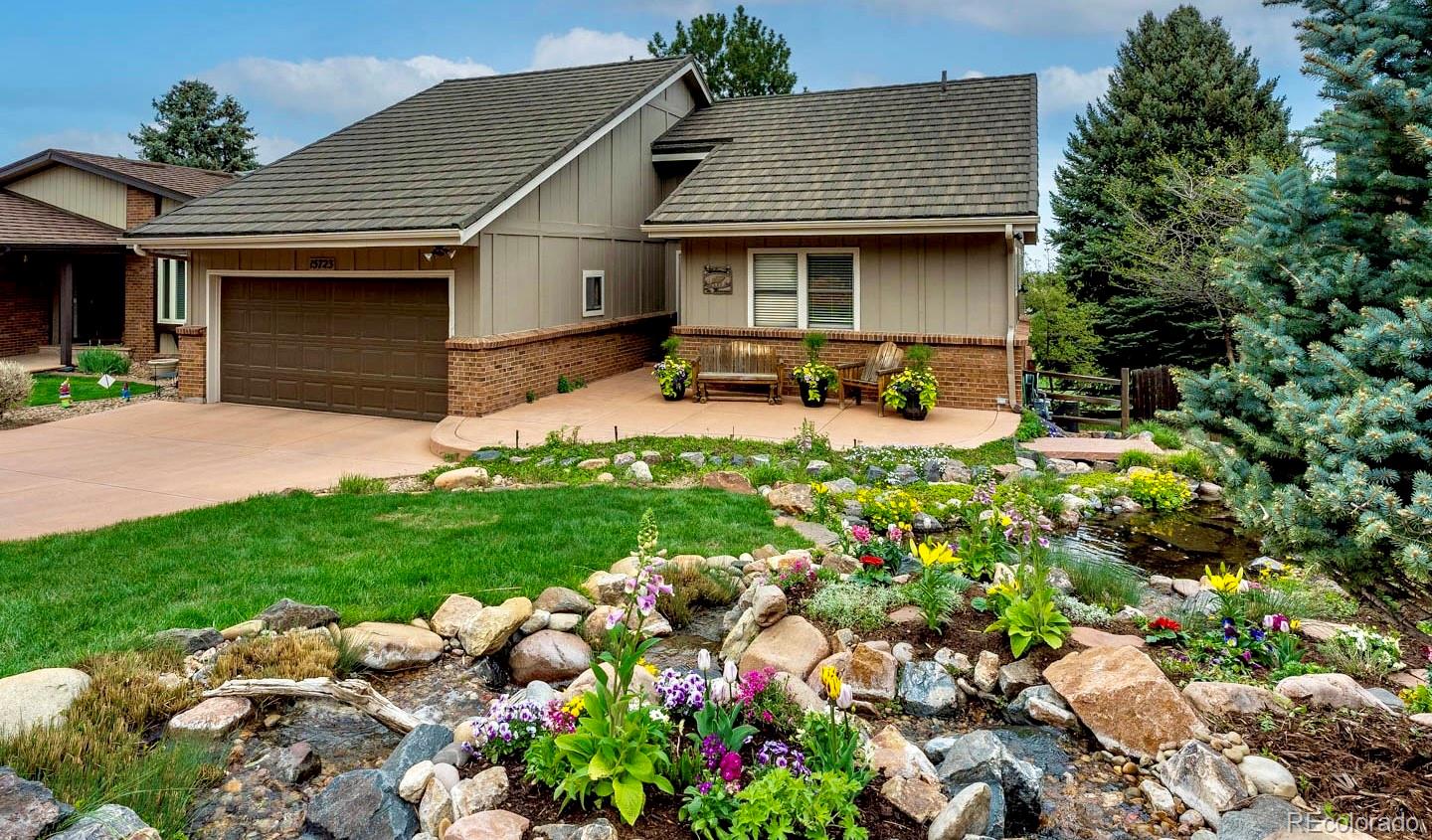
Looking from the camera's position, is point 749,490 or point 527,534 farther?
point 749,490

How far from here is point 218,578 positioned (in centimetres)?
591

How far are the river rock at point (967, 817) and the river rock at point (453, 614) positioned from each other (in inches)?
118

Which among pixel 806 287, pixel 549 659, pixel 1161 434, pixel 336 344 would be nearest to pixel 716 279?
pixel 806 287

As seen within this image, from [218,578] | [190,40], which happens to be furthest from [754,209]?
[190,40]

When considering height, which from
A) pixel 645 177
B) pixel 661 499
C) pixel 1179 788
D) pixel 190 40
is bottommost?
pixel 1179 788

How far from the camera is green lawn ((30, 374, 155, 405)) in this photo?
15.5m

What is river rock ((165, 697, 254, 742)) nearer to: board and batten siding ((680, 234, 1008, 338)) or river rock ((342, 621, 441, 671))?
river rock ((342, 621, 441, 671))

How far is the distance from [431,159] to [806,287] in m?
6.58

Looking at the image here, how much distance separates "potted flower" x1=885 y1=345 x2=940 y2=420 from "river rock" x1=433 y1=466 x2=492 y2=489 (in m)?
5.80

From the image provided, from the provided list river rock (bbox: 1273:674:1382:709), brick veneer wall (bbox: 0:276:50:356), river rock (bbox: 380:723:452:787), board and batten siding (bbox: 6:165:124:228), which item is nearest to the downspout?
river rock (bbox: 1273:674:1382:709)

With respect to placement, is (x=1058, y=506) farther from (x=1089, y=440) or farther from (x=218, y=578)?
(x=218, y=578)

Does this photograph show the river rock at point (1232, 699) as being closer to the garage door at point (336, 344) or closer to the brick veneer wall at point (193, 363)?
the garage door at point (336, 344)

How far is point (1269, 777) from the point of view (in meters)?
3.44

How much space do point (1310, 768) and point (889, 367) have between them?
31.4 feet
